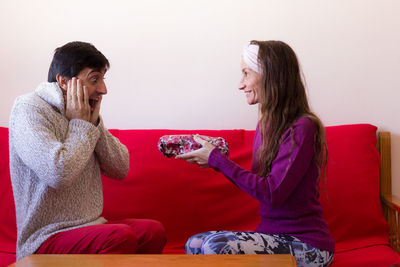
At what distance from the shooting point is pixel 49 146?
146cm

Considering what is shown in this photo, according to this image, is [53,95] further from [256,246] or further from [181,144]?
[256,246]

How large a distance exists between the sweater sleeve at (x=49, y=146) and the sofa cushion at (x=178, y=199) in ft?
1.68

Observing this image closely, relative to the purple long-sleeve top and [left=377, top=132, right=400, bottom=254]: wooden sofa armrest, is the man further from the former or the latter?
[left=377, top=132, right=400, bottom=254]: wooden sofa armrest

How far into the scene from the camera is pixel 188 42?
2.36 meters

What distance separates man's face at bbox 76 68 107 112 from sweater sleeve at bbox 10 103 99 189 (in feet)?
0.54

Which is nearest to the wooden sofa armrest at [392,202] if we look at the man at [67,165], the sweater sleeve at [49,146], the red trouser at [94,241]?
the man at [67,165]

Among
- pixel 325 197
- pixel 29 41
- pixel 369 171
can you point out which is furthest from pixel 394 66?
pixel 29 41

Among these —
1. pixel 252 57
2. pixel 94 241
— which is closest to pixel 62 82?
pixel 94 241

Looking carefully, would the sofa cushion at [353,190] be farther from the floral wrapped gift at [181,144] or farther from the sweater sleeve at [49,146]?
the sweater sleeve at [49,146]

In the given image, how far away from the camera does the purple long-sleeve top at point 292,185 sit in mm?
1508

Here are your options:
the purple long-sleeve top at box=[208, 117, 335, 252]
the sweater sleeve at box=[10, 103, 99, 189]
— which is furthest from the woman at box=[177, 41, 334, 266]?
the sweater sleeve at box=[10, 103, 99, 189]

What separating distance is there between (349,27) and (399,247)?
1081 mm

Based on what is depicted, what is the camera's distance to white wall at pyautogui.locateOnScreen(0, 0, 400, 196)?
2314 mm

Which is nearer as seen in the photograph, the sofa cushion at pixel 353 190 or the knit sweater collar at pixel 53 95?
the knit sweater collar at pixel 53 95
